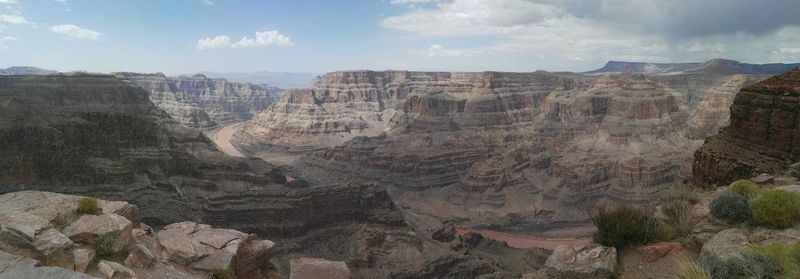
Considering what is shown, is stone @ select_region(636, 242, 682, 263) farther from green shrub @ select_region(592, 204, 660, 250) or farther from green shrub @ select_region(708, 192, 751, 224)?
green shrub @ select_region(708, 192, 751, 224)

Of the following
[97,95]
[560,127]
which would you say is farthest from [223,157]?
[560,127]

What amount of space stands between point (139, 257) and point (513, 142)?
75.0m

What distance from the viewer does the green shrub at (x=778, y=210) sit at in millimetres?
10203

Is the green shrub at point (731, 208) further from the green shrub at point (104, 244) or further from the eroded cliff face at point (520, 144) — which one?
the eroded cliff face at point (520, 144)

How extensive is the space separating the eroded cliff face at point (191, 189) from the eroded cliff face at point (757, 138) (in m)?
15.6

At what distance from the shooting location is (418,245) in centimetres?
3222

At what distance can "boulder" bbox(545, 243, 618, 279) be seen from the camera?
11438 mm

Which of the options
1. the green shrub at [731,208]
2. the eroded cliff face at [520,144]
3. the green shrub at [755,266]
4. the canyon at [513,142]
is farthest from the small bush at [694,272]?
the canyon at [513,142]

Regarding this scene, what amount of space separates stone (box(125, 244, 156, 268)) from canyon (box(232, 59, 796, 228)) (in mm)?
37508

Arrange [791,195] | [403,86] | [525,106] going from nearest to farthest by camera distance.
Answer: [791,195]
[525,106]
[403,86]

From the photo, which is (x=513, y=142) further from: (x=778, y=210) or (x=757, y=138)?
(x=778, y=210)

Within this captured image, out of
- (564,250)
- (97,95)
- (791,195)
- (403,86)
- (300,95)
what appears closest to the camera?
(791,195)

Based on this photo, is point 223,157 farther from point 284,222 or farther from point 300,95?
point 300,95

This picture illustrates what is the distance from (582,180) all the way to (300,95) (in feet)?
252
